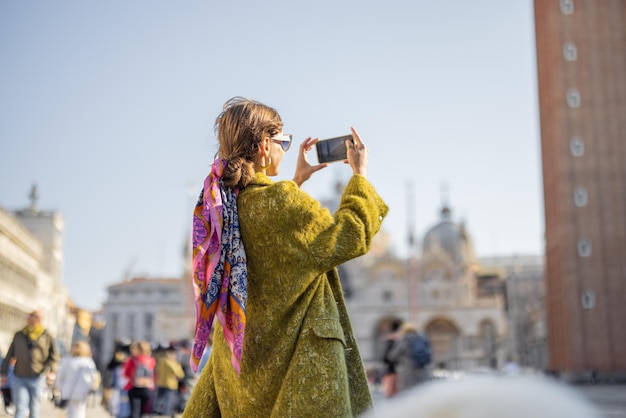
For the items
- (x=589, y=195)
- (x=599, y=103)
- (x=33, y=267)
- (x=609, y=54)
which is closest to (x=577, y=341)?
(x=589, y=195)

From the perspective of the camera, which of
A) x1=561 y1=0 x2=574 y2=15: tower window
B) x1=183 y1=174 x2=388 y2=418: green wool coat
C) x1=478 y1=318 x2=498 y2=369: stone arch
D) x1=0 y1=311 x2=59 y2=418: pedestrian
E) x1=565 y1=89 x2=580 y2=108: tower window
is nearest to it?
x1=183 y1=174 x2=388 y2=418: green wool coat

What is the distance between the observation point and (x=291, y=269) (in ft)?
10.0

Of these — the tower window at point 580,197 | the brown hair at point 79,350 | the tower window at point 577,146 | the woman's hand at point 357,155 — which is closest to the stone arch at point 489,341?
the tower window at point 580,197

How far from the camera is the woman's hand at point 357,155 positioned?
3.32 meters

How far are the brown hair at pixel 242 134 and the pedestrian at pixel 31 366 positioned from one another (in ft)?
25.3

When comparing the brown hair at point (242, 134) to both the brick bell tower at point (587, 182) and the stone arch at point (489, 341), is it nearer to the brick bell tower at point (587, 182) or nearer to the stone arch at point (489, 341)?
the brick bell tower at point (587, 182)

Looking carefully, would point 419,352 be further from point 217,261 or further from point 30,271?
point 30,271

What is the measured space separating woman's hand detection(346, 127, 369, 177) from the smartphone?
0.06 meters

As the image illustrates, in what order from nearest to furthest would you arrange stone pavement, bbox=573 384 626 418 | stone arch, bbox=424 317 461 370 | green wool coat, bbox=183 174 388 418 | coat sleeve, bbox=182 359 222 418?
green wool coat, bbox=183 174 388 418 → coat sleeve, bbox=182 359 222 418 → stone pavement, bbox=573 384 626 418 → stone arch, bbox=424 317 461 370

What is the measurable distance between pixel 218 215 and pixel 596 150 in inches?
1495

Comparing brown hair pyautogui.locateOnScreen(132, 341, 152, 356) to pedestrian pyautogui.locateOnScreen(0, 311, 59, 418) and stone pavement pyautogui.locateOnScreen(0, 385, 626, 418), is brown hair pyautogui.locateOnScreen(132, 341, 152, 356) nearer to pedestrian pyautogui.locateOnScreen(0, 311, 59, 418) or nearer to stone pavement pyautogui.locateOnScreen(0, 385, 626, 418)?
stone pavement pyautogui.locateOnScreen(0, 385, 626, 418)

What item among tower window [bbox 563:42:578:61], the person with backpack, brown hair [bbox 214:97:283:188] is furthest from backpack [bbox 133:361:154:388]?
tower window [bbox 563:42:578:61]

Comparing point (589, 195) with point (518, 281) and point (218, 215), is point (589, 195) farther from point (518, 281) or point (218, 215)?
point (518, 281)

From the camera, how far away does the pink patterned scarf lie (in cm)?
308
